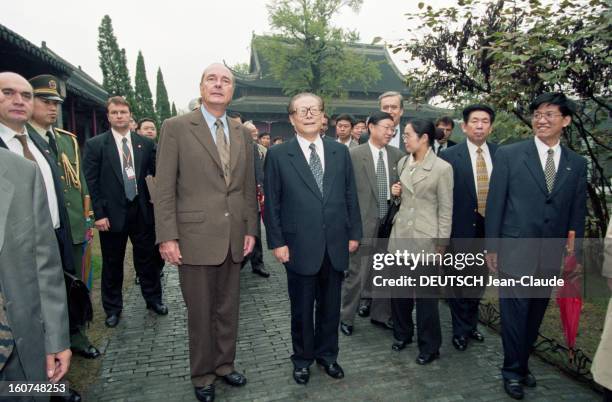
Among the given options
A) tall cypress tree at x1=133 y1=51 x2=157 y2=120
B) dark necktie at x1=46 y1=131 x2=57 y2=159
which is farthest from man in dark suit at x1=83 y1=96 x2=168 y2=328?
tall cypress tree at x1=133 y1=51 x2=157 y2=120

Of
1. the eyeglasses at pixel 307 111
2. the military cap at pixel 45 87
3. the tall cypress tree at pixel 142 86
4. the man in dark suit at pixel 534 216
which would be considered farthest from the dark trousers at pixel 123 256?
the tall cypress tree at pixel 142 86

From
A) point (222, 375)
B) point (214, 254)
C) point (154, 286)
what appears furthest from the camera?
point (154, 286)

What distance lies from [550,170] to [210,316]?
283 cm

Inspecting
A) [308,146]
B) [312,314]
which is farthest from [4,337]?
[308,146]

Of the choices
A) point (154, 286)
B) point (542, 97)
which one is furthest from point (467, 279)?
point (154, 286)

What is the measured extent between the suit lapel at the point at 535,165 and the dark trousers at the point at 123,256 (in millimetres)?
3773

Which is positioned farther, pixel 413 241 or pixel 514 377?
pixel 413 241

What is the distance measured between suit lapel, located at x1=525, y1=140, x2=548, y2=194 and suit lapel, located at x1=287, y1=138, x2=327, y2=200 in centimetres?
161

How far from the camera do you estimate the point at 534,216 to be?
2959 millimetres

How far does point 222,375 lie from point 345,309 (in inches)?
58.3

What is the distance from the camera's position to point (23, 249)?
139 centimetres

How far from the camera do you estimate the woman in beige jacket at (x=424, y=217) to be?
3.31 meters

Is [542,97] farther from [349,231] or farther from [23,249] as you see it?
[23,249]

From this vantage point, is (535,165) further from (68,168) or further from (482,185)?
(68,168)
